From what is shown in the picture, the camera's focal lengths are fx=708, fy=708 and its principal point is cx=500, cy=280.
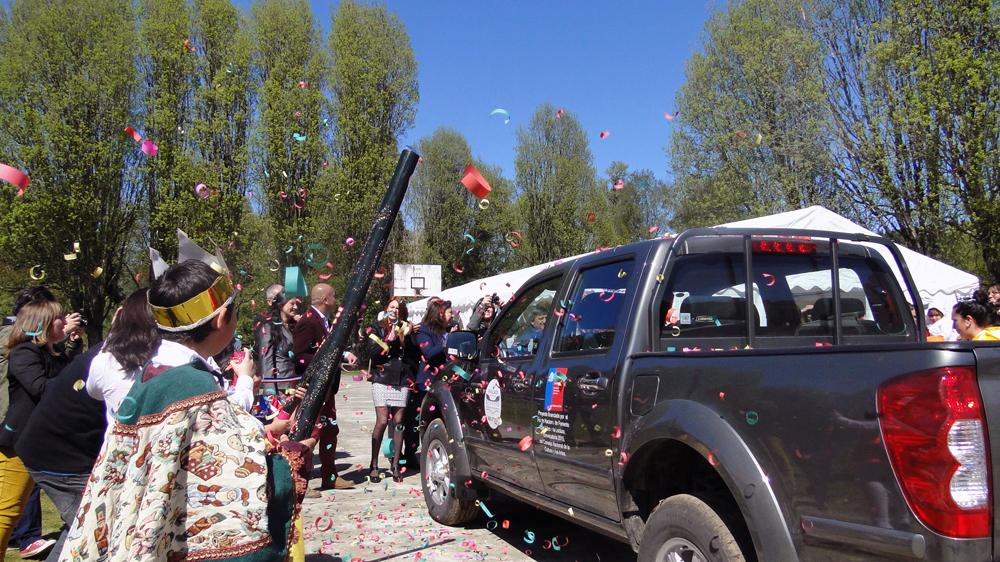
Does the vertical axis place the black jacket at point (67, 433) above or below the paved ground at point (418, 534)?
above

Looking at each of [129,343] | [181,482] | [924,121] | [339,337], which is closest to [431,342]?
[129,343]

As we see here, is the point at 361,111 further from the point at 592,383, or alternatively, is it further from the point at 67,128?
the point at 592,383

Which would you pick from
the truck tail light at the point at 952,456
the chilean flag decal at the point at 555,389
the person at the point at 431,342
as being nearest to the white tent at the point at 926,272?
the person at the point at 431,342

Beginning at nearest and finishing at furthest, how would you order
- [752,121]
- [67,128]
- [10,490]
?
[10,490], [752,121], [67,128]

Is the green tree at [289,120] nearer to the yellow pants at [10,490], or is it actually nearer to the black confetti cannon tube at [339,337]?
the yellow pants at [10,490]

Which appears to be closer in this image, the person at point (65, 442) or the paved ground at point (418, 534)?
the person at point (65, 442)

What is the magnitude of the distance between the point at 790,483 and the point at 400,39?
31297 mm

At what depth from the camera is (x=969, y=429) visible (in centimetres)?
206

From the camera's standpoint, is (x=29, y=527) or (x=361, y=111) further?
(x=361, y=111)

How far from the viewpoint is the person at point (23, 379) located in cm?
432

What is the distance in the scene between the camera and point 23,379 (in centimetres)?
456

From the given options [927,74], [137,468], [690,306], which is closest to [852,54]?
[927,74]

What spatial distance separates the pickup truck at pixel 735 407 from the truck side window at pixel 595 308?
0.04 ft

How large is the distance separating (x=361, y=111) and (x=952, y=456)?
3027 centimetres
